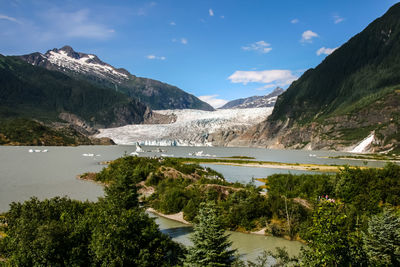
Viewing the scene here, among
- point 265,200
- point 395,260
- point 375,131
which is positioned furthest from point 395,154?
point 395,260

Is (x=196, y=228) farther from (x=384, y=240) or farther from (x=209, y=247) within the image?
(x=384, y=240)

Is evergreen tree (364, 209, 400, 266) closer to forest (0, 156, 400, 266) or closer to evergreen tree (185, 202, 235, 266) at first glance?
forest (0, 156, 400, 266)

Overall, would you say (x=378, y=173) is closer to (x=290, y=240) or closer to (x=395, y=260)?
(x=290, y=240)

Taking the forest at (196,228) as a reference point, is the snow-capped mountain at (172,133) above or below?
above


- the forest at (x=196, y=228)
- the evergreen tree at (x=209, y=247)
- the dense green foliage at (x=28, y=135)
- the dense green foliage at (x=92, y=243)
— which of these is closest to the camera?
the forest at (x=196, y=228)

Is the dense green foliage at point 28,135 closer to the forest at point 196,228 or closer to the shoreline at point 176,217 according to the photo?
the shoreline at point 176,217

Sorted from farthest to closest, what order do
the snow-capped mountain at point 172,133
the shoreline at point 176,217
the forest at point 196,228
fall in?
the snow-capped mountain at point 172,133, the shoreline at point 176,217, the forest at point 196,228

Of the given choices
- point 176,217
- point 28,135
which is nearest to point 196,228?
point 176,217

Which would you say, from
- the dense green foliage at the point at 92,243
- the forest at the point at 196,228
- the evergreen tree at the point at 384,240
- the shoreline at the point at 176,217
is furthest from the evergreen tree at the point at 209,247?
the shoreline at the point at 176,217

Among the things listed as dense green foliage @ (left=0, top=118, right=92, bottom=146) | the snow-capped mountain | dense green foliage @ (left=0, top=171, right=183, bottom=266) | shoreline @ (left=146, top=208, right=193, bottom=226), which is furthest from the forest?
the snow-capped mountain
